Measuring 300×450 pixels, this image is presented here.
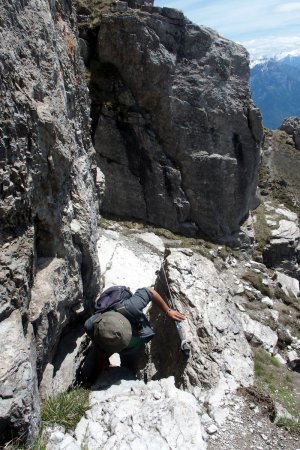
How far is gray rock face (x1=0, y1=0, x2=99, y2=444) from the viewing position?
274 inches

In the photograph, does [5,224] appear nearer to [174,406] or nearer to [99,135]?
[174,406]

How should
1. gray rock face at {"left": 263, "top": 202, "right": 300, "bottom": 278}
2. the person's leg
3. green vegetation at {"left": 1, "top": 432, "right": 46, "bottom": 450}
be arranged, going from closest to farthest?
green vegetation at {"left": 1, "top": 432, "right": 46, "bottom": 450} → the person's leg → gray rock face at {"left": 263, "top": 202, "right": 300, "bottom": 278}

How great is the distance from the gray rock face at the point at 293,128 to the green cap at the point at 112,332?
176ft

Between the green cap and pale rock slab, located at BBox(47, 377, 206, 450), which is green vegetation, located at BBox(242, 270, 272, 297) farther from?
the green cap

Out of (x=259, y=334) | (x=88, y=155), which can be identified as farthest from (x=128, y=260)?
(x=259, y=334)

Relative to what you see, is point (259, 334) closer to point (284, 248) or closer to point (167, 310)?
point (167, 310)

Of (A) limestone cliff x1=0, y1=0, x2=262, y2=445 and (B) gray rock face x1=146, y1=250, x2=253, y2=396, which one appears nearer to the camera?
(A) limestone cliff x1=0, y1=0, x2=262, y2=445

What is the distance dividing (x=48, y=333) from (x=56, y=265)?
150 cm

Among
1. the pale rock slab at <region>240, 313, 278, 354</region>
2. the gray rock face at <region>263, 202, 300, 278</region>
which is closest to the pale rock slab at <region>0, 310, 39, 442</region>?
the pale rock slab at <region>240, 313, 278, 354</region>

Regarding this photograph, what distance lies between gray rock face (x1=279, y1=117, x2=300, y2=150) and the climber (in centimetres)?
5239

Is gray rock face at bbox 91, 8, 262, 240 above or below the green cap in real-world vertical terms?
above

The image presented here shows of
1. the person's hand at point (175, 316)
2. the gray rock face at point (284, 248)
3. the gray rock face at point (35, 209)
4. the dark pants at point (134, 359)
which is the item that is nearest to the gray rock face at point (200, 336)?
the dark pants at point (134, 359)

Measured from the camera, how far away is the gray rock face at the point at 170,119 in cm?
2786

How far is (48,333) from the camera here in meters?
8.87
